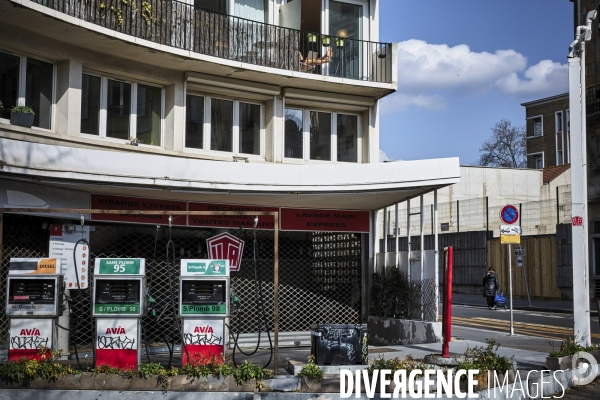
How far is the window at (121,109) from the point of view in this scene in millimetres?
17016

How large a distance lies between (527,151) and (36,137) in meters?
54.8

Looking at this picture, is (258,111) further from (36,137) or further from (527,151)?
(527,151)

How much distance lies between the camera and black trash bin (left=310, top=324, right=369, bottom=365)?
1134cm

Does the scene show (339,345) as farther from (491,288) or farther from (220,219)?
(491,288)

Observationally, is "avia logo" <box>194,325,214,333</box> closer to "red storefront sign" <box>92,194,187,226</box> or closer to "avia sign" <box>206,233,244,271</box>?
"red storefront sign" <box>92,194,187,226</box>

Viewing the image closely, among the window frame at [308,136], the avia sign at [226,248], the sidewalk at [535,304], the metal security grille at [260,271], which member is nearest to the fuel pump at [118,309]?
the metal security grille at [260,271]

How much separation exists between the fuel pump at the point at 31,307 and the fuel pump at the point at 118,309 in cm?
65

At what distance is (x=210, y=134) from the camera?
18.8m

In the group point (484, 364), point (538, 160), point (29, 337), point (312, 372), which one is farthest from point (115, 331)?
point (538, 160)

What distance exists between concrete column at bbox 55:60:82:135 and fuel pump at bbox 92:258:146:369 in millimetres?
6062

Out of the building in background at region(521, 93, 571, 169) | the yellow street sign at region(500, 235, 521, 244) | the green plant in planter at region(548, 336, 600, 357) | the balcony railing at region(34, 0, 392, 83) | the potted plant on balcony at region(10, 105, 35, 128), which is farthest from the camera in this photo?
the building in background at region(521, 93, 571, 169)

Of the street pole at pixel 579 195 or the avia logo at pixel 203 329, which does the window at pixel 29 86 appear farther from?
the street pole at pixel 579 195

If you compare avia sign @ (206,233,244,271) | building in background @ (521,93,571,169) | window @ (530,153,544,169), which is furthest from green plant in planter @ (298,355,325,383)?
window @ (530,153,544,169)

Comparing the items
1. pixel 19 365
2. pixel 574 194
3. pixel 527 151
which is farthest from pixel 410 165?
pixel 527 151
